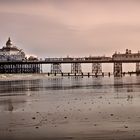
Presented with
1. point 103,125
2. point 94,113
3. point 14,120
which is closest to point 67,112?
point 94,113

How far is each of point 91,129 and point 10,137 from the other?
132 inches

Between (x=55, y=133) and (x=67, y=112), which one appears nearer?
(x=55, y=133)

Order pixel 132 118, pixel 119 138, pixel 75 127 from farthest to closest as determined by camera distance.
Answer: pixel 132 118, pixel 75 127, pixel 119 138

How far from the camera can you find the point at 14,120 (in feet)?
68.4

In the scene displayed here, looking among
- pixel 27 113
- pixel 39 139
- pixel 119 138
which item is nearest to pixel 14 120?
pixel 27 113

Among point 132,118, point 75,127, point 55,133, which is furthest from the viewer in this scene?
point 132,118

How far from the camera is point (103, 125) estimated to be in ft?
61.2

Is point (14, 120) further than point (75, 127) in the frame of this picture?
Yes

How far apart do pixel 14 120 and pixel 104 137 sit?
6.34 metres

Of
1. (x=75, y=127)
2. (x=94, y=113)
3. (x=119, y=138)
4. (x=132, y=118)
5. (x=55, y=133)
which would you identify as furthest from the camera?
(x=94, y=113)

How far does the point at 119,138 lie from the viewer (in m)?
15.4

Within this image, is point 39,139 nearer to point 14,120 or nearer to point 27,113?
point 14,120

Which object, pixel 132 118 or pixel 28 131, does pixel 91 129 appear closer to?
pixel 28 131

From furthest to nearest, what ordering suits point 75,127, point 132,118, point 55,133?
point 132,118 < point 75,127 < point 55,133
